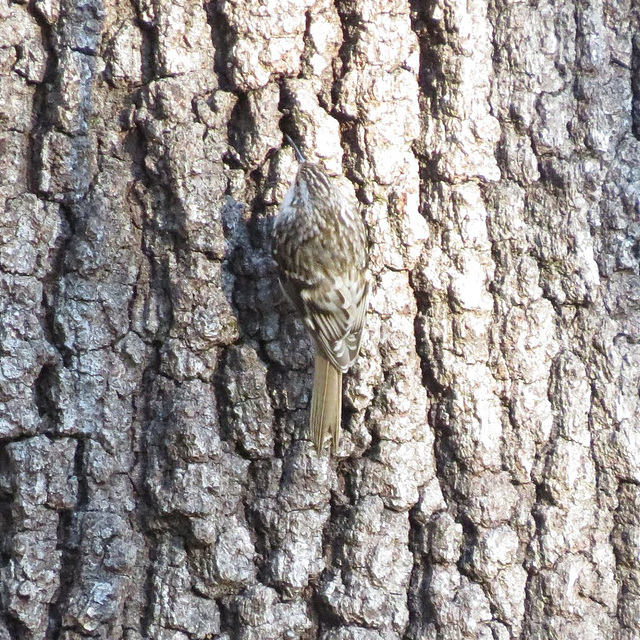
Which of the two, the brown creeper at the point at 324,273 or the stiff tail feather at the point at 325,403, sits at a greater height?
the brown creeper at the point at 324,273

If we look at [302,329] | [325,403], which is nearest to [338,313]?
[302,329]

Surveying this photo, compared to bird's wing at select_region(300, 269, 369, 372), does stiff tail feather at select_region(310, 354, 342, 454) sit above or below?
below

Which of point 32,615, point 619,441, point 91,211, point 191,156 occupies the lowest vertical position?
point 32,615

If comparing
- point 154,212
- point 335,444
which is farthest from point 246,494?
point 154,212

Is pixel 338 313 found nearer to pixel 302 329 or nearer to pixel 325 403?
pixel 302 329

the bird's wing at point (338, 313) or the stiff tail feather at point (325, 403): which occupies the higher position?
the bird's wing at point (338, 313)

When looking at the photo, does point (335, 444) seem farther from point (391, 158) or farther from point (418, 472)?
point (391, 158)
